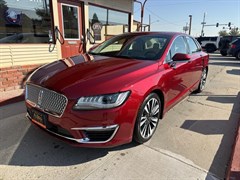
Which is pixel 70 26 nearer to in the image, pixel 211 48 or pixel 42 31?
pixel 42 31

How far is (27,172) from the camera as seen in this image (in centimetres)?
228

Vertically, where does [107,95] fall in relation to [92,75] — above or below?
below

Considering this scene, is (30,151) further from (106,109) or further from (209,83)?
(209,83)

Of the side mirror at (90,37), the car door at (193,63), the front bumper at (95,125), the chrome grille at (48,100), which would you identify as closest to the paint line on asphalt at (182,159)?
the front bumper at (95,125)

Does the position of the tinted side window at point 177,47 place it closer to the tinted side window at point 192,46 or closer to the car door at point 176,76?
the car door at point 176,76

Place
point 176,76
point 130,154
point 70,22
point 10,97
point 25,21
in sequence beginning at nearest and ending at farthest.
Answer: point 130,154
point 176,76
point 10,97
point 25,21
point 70,22

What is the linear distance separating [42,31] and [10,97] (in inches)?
108

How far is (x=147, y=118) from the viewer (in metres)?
2.81

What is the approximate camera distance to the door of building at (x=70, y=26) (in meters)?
6.62

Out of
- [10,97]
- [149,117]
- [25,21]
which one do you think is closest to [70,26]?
[25,21]

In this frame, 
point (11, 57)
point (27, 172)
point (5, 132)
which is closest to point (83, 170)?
point (27, 172)

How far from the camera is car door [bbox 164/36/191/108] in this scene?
3.15m

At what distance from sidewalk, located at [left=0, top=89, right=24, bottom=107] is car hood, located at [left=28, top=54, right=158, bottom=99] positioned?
179 centimetres

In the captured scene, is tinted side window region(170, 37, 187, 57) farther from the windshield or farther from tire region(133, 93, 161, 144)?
tire region(133, 93, 161, 144)
